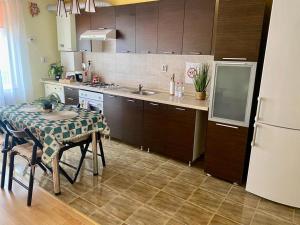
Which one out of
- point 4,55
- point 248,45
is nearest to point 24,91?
point 4,55

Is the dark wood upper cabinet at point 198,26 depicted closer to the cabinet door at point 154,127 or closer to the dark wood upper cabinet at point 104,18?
the cabinet door at point 154,127

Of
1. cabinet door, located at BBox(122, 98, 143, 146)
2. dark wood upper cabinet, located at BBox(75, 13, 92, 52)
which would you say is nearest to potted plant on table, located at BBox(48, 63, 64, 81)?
dark wood upper cabinet, located at BBox(75, 13, 92, 52)

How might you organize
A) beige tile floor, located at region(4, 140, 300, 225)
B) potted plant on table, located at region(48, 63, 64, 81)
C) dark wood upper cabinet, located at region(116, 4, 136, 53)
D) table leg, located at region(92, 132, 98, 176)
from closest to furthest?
beige tile floor, located at region(4, 140, 300, 225) → table leg, located at region(92, 132, 98, 176) → dark wood upper cabinet, located at region(116, 4, 136, 53) → potted plant on table, located at region(48, 63, 64, 81)

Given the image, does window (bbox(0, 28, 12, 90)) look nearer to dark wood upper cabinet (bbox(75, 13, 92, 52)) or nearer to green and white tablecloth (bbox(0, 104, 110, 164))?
dark wood upper cabinet (bbox(75, 13, 92, 52))

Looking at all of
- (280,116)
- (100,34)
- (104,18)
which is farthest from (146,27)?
(280,116)

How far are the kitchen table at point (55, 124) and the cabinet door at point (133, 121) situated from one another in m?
0.87

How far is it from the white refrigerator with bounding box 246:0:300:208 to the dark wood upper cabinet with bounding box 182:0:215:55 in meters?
0.89

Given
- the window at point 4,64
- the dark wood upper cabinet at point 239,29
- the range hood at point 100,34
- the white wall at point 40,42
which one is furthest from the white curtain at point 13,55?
the dark wood upper cabinet at point 239,29

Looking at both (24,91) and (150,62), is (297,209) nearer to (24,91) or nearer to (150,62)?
(150,62)

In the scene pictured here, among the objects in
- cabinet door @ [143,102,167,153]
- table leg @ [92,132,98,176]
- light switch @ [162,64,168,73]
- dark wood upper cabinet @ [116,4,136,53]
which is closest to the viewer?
table leg @ [92,132,98,176]

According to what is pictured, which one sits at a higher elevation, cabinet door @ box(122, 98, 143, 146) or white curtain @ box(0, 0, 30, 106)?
white curtain @ box(0, 0, 30, 106)

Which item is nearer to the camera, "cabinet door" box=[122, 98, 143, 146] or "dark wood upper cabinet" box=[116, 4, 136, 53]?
"cabinet door" box=[122, 98, 143, 146]

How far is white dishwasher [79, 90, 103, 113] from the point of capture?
13.0ft

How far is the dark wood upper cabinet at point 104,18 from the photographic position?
3854 mm
